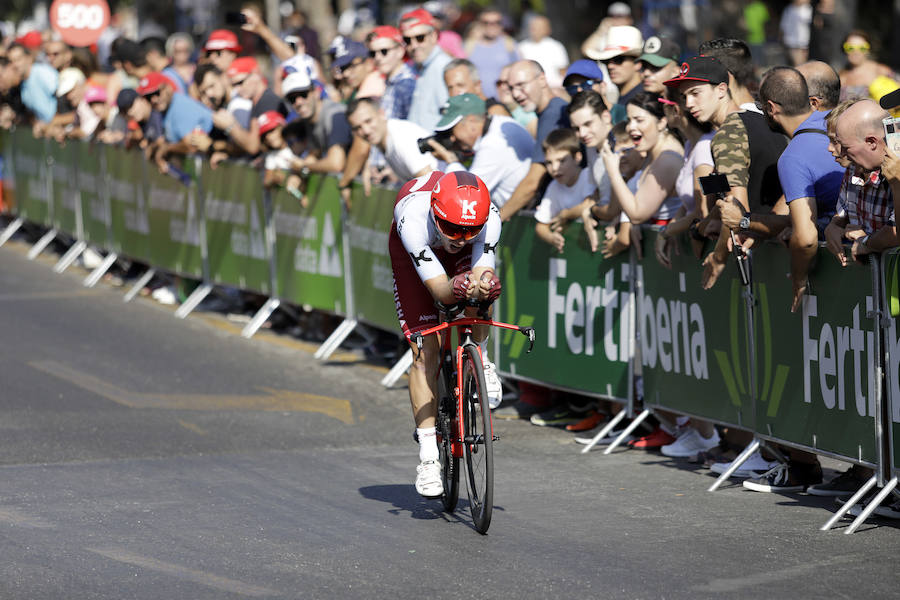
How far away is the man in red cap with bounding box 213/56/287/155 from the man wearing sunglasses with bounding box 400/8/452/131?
1.77m

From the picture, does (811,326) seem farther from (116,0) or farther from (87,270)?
(116,0)

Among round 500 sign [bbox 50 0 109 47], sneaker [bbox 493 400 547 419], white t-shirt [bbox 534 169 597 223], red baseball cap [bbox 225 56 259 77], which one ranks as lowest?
sneaker [bbox 493 400 547 419]

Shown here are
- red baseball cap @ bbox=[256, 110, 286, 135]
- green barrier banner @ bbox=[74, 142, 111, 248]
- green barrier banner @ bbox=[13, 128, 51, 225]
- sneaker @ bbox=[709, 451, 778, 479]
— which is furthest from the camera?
green barrier banner @ bbox=[13, 128, 51, 225]

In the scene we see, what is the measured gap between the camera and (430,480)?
7.31m

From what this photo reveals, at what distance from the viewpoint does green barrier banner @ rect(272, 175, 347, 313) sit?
42.3 feet

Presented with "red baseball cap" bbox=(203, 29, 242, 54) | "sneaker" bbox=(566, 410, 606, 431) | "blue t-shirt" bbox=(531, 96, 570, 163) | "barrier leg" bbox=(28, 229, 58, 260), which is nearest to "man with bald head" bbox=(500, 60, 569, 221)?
"blue t-shirt" bbox=(531, 96, 570, 163)

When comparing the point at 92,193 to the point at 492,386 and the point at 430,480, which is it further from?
the point at 492,386

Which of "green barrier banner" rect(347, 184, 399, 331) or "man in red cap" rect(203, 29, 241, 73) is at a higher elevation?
"man in red cap" rect(203, 29, 241, 73)

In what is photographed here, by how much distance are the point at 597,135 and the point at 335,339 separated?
4.46 m

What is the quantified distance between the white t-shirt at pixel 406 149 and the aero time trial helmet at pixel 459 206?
146 inches

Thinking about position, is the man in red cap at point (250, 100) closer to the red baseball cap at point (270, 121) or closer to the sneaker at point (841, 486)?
the red baseball cap at point (270, 121)

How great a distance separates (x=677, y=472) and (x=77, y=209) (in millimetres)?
12189

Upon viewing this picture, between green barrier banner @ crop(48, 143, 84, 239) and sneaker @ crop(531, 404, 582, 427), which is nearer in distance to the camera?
sneaker @ crop(531, 404, 582, 427)

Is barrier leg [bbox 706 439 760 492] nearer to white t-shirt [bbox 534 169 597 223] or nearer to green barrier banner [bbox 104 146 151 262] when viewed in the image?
white t-shirt [bbox 534 169 597 223]
